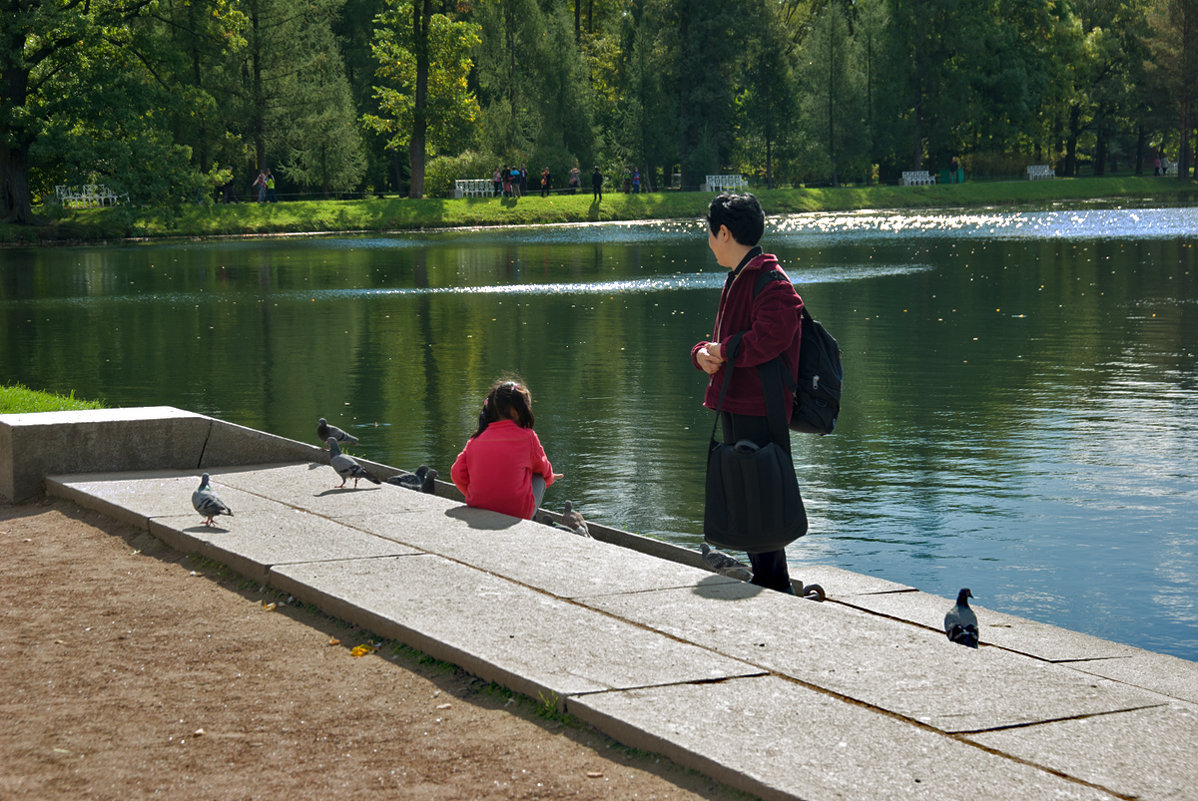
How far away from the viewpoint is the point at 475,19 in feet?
219

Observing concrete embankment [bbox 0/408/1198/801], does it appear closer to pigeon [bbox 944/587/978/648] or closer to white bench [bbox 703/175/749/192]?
pigeon [bbox 944/587/978/648]

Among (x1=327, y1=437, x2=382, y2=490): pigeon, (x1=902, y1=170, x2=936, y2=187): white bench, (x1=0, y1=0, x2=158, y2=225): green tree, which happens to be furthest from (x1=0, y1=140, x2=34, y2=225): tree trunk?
(x1=902, y1=170, x2=936, y2=187): white bench

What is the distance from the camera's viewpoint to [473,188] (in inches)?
2571

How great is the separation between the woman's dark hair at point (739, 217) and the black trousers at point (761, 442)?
899 millimetres

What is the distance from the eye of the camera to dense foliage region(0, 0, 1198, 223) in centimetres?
4744

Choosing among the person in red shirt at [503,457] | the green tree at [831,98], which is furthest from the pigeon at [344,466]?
the green tree at [831,98]

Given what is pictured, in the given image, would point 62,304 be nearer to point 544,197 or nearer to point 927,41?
point 544,197

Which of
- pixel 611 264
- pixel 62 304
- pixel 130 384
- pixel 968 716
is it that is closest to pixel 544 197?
pixel 611 264

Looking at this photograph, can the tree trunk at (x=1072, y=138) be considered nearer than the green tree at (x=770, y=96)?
No

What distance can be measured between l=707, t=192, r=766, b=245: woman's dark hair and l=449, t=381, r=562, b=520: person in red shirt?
6.41 ft

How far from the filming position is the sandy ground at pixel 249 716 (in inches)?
182

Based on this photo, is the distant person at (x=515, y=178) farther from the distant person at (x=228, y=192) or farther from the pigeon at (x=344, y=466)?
the pigeon at (x=344, y=466)

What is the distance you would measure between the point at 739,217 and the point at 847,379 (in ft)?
35.0

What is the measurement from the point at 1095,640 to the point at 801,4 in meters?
98.4
